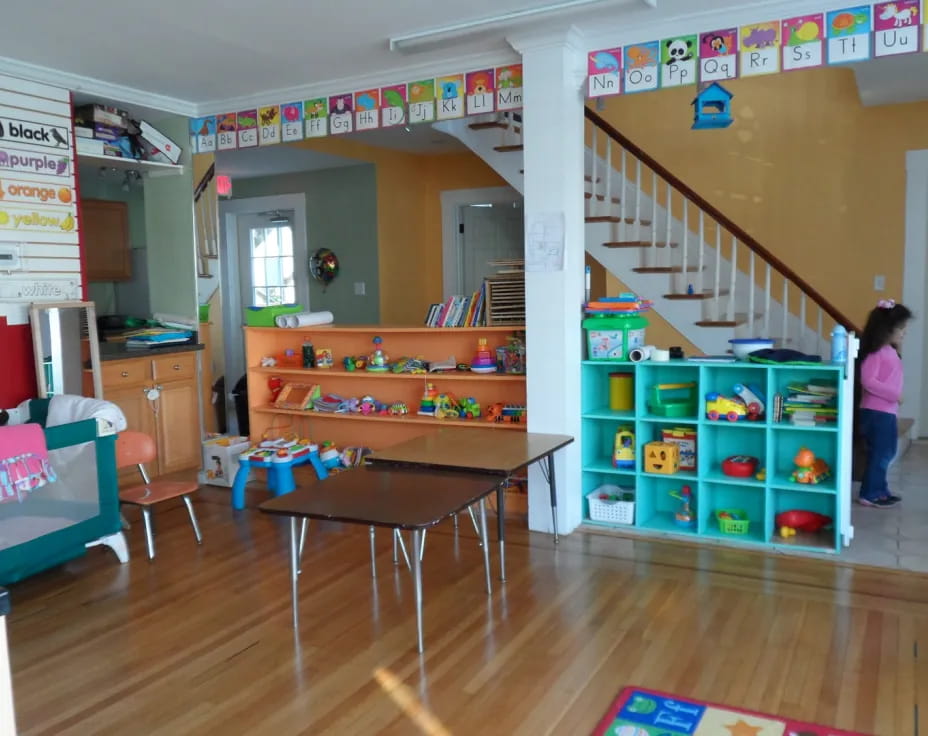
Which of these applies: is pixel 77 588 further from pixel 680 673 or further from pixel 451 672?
pixel 680 673

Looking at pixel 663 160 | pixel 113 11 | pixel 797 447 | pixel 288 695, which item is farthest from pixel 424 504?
pixel 663 160

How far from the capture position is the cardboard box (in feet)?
18.9

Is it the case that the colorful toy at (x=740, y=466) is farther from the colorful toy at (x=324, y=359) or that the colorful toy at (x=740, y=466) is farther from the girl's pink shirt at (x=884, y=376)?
the colorful toy at (x=324, y=359)

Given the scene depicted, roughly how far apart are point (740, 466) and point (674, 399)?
1.64 ft

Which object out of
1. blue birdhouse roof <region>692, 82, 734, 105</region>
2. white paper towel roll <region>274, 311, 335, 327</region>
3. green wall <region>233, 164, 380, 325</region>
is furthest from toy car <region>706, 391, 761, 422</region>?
green wall <region>233, 164, 380, 325</region>

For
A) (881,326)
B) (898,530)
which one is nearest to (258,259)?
(881,326)

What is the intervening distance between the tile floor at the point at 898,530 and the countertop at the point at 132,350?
4406 millimetres

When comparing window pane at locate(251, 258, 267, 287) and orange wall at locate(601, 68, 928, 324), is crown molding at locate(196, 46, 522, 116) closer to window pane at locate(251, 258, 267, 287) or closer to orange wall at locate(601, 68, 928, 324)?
orange wall at locate(601, 68, 928, 324)

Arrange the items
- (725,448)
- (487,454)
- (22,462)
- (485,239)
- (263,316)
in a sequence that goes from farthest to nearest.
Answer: (485,239) < (263,316) < (725,448) < (487,454) < (22,462)

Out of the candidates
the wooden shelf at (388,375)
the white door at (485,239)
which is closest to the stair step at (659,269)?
the wooden shelf at (388,375)

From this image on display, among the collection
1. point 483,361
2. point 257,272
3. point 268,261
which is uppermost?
point 268,261

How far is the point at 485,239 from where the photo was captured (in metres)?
8.46

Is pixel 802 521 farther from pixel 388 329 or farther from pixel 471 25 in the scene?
pixel 471 25

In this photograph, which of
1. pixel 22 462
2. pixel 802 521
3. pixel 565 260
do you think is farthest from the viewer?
pixel 565 260
